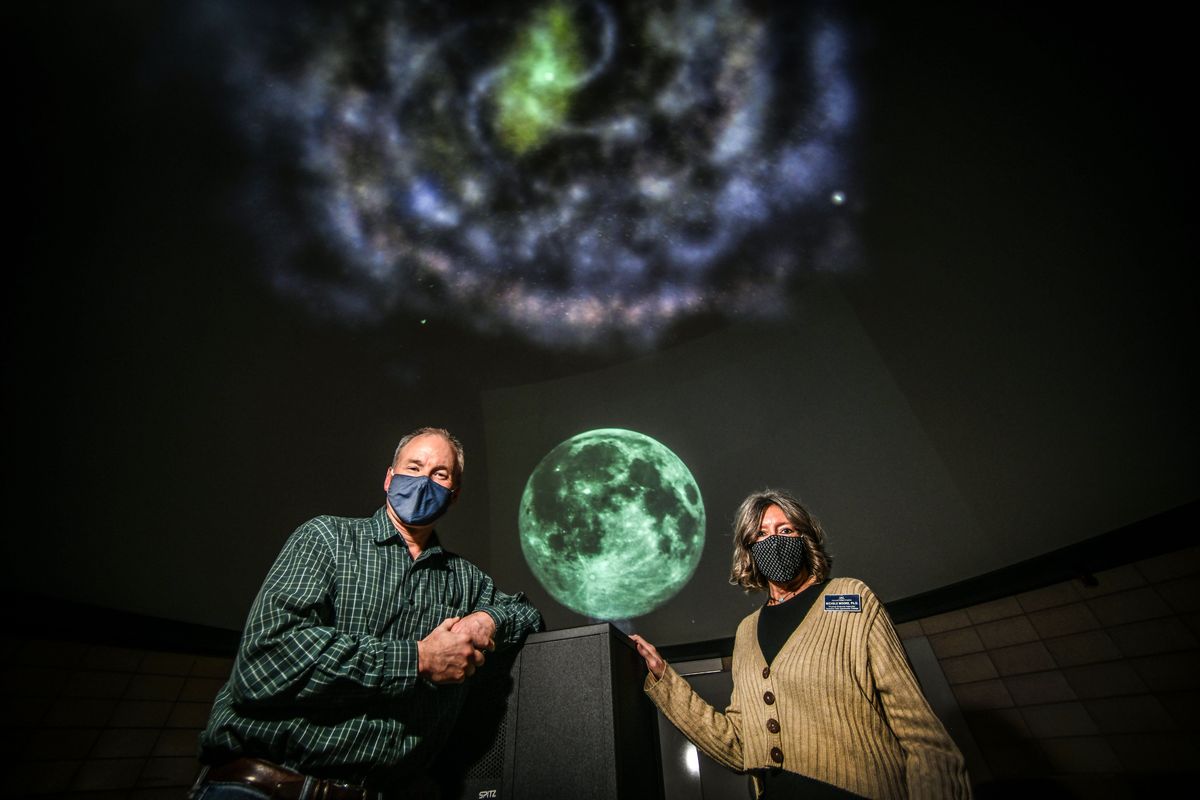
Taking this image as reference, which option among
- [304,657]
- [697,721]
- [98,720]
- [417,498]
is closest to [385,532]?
[417,498]

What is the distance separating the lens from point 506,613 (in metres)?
1.71

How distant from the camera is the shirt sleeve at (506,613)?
1.65 m

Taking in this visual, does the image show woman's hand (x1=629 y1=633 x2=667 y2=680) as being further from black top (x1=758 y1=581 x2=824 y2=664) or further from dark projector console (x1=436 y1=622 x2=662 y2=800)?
black top (x1=758 y1=581 x2=824 y2=664)

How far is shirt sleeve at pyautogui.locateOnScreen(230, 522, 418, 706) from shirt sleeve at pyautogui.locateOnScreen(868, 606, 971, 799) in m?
1.60

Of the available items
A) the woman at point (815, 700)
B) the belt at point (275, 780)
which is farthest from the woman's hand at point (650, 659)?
the belt at point (275, 780)

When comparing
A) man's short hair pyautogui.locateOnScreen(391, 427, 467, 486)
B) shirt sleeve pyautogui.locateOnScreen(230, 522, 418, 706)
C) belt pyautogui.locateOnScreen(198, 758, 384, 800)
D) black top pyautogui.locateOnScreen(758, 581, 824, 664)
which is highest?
man's short hair pyautogui.locateOnScreen(391, 427, 467, 486)

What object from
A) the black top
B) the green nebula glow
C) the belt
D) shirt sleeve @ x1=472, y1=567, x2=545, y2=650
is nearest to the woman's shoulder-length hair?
the black top

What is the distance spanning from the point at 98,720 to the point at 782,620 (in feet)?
19.7

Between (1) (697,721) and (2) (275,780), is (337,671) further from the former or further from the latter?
(1) (697,721)

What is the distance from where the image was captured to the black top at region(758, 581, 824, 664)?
1.93 metres

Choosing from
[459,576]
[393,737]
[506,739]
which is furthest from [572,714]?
[459,576]

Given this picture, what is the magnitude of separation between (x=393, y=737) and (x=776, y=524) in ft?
6.21

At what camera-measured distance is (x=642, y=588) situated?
5.74 metres

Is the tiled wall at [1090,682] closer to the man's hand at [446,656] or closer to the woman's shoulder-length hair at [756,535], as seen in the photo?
the woman's shoulder-length hair at [756,535]
